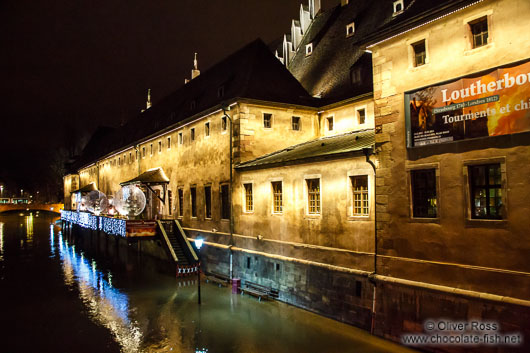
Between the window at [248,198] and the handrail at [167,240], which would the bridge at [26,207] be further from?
the window at [248,198]

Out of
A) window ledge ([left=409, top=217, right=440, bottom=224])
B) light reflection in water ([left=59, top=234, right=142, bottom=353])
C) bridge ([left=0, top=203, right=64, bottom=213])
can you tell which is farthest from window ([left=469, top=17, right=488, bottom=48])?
bridge ([left=0, top=203, right=64, bottom=213])

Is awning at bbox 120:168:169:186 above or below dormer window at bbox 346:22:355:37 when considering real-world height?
below

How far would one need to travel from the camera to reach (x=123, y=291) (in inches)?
946

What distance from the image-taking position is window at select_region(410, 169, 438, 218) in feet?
45.9

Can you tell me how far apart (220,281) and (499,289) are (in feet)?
53.7

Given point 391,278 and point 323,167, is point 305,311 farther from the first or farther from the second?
point 323,167

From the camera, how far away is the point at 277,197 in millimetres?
21844

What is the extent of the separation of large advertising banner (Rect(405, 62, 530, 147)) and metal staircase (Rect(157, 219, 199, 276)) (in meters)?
17.9

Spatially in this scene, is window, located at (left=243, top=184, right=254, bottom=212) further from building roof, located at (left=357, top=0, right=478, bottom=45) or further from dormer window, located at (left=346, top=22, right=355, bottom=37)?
dormer window, located at (left=346, top=22, right=355, bottom=37)

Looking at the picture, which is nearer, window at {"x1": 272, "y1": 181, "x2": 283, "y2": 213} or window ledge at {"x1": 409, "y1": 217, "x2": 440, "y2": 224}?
window ledge at {"x1": 409, "y1": 217, "x2": 440, "y2": 224}

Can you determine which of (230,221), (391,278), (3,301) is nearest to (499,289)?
(391,278)

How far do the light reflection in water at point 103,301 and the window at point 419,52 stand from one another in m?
13.9

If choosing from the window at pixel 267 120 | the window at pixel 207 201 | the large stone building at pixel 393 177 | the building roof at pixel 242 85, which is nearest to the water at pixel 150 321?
the large stone building at pixel 393 177

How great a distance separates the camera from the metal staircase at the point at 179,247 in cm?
2769
